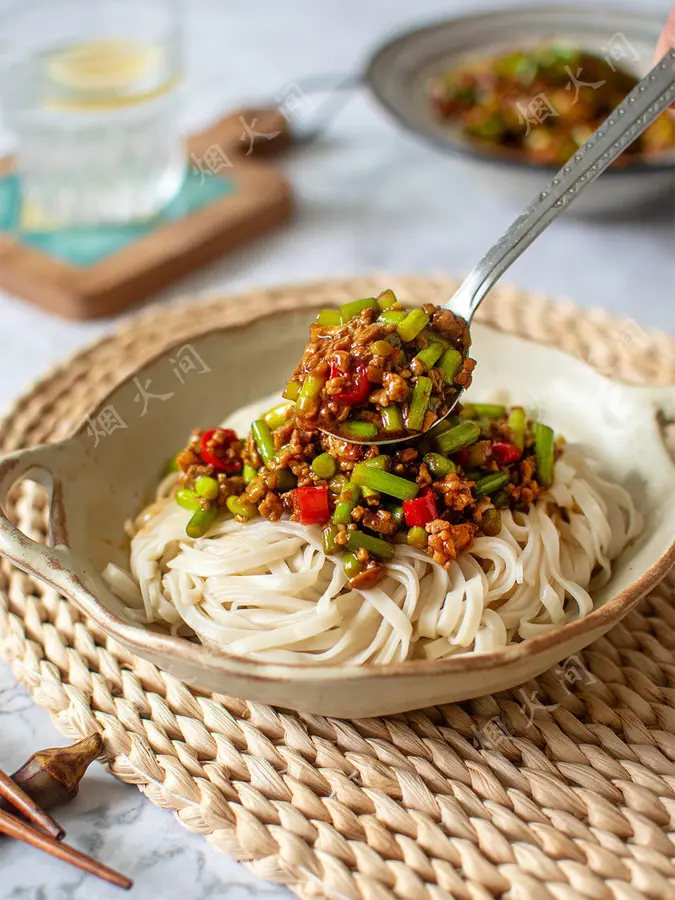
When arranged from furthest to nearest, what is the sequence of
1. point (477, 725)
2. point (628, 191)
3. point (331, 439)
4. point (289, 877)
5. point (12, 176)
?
point (12, 176)
point (628, 191)
point (331, 439)
point (477, 725)
point (289, 877)

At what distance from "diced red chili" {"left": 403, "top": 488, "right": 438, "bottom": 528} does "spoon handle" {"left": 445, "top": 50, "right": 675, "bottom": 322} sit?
803 millimetres

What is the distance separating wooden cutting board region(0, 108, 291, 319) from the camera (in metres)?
5.91

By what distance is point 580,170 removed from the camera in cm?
353

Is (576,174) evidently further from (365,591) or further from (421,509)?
(365,591)

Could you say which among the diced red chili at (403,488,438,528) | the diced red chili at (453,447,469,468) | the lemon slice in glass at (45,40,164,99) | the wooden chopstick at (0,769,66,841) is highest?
the lemon slice in glass at (45,40,164,99)

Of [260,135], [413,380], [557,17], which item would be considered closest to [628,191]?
[557,17]

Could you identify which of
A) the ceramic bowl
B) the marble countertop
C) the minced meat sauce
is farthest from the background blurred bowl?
the minced meat sauce

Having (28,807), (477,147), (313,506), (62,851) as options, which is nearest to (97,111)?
(477,147)

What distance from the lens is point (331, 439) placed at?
346cm

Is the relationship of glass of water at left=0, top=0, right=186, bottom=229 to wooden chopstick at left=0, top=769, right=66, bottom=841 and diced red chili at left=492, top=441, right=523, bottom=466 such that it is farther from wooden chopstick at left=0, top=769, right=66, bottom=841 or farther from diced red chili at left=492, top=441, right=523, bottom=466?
wooden chopstick at left=0, top=769, right=66, bottom=841

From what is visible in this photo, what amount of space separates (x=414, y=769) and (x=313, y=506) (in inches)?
38.0

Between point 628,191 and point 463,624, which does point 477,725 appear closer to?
point 463,624

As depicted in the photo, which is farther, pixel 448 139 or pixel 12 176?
pixel 12 176

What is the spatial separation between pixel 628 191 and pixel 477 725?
416cm
